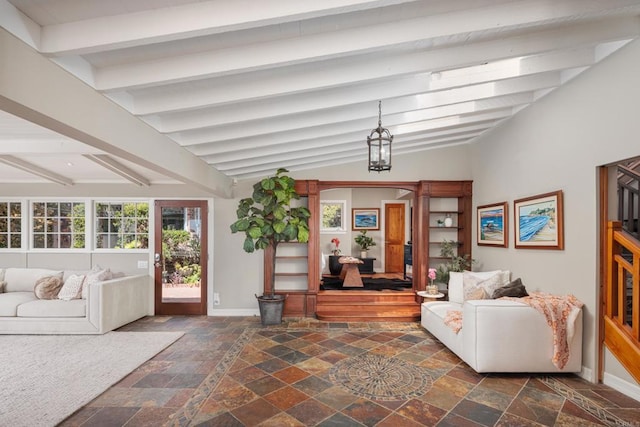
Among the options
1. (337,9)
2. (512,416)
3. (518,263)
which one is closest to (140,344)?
(512,416)

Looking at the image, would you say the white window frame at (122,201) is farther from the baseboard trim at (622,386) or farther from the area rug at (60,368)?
the baseboard trim at (622,386)

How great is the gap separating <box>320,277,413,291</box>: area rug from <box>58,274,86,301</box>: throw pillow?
3853 mm

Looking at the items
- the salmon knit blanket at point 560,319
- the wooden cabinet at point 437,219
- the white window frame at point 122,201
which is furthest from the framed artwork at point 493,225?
the white window frame at point 122,201

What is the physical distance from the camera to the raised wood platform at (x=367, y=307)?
5184 mm

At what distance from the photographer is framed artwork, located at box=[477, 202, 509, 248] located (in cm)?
443

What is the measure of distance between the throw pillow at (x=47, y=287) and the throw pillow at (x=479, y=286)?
583 cm

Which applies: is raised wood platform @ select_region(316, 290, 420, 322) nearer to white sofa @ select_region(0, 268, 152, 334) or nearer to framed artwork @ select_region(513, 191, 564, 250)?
framed artwork @ select_region(513, 191, 564, 250)

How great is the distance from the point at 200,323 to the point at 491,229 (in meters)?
4.64

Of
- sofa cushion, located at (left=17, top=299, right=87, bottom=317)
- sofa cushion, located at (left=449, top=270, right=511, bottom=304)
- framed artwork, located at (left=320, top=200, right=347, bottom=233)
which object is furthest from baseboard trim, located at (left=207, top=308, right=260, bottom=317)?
A: framed artwork, located at (left=320, top=200, right=347, bottom=233)

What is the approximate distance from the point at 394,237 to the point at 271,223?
204 inches

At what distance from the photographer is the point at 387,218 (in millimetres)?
9266

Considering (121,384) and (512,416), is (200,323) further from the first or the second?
(512,416)

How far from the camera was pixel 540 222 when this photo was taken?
12.2ft

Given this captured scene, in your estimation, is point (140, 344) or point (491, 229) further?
point (491, 229)
